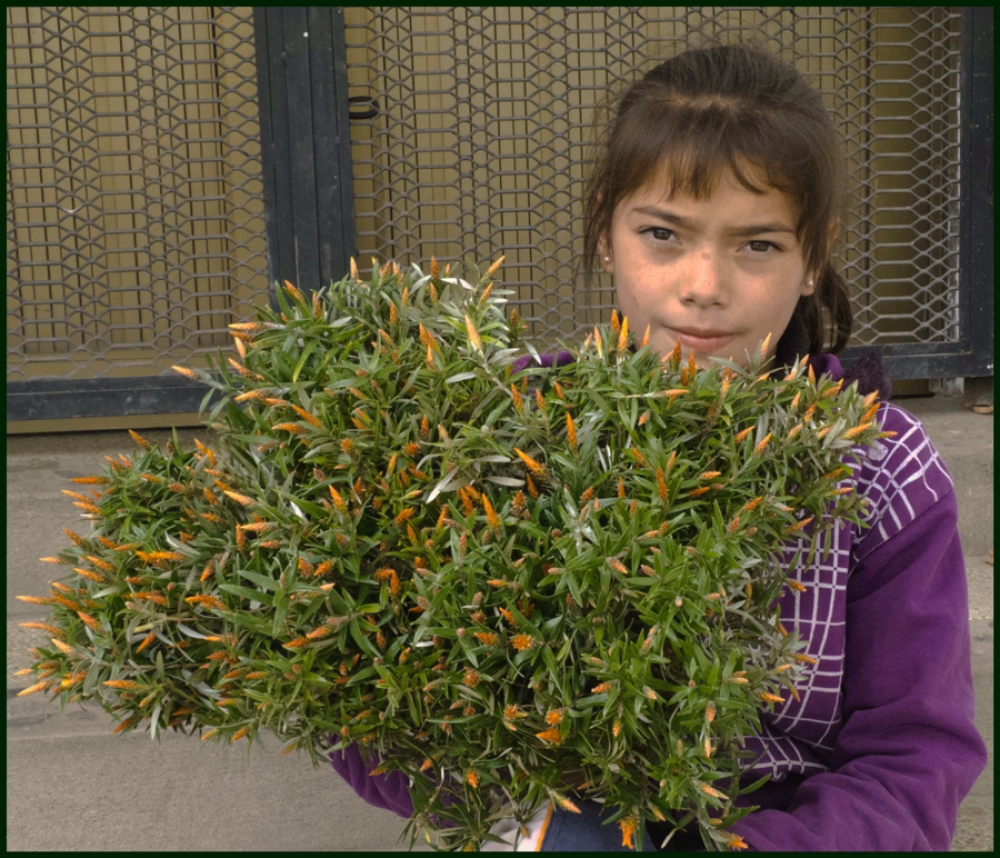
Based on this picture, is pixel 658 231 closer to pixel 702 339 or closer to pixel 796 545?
pixel 702 339

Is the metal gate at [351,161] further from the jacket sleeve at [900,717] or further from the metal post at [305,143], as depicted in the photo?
the jacket sleeve at [900,717]

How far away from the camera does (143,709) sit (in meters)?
1.05

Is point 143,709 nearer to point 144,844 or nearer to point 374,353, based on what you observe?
point 374,353

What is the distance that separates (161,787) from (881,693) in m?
1.66

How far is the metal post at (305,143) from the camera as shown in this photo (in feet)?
9.16

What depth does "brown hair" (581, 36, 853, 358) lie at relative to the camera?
4.68 ft

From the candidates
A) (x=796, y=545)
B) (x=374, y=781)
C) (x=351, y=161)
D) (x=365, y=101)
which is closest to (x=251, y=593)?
(x=374, y=781)

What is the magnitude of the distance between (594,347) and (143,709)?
0.62m

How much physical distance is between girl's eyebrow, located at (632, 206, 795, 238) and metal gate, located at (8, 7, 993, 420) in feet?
5.05

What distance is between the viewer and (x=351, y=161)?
288cm

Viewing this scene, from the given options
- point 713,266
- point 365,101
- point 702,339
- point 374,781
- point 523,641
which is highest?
point 365,101

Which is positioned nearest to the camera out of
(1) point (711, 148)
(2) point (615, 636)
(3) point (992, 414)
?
(2) point (615, 636)

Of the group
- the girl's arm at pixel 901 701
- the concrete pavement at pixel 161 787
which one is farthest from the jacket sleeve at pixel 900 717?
the concrete pavement at pixel 161 787

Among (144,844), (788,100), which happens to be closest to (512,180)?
(788,100)
